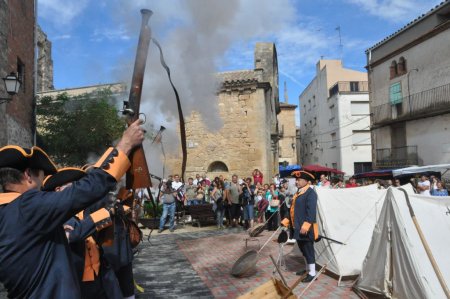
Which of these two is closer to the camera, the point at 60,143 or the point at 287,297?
the point at 287,297

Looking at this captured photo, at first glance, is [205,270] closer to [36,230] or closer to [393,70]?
[36,230]

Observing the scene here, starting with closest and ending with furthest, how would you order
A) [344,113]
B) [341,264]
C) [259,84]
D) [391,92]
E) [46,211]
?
[46,211]
[341,264]
[259,84]
[391,92]
[344,113]

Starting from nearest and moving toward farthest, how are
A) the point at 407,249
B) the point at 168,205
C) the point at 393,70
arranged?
the point at 407,249
the point at 168,205
the point at 393,70

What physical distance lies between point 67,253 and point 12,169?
0.50 meters

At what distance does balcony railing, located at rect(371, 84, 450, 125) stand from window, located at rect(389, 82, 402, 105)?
0.83 ft

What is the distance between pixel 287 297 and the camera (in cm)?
366

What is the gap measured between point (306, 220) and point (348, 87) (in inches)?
1177

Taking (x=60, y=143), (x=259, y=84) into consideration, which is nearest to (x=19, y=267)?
(x=60, y=143)

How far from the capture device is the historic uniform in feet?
5.74

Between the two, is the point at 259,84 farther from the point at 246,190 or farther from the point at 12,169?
the point at 12,169

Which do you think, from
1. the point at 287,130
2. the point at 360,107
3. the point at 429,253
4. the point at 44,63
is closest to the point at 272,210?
the point at 429,253

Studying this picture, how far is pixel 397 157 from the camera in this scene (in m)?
23.1

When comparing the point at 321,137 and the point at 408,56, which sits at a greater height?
the point at 408,56

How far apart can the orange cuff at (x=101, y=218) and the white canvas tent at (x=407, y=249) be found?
11.3 ft
